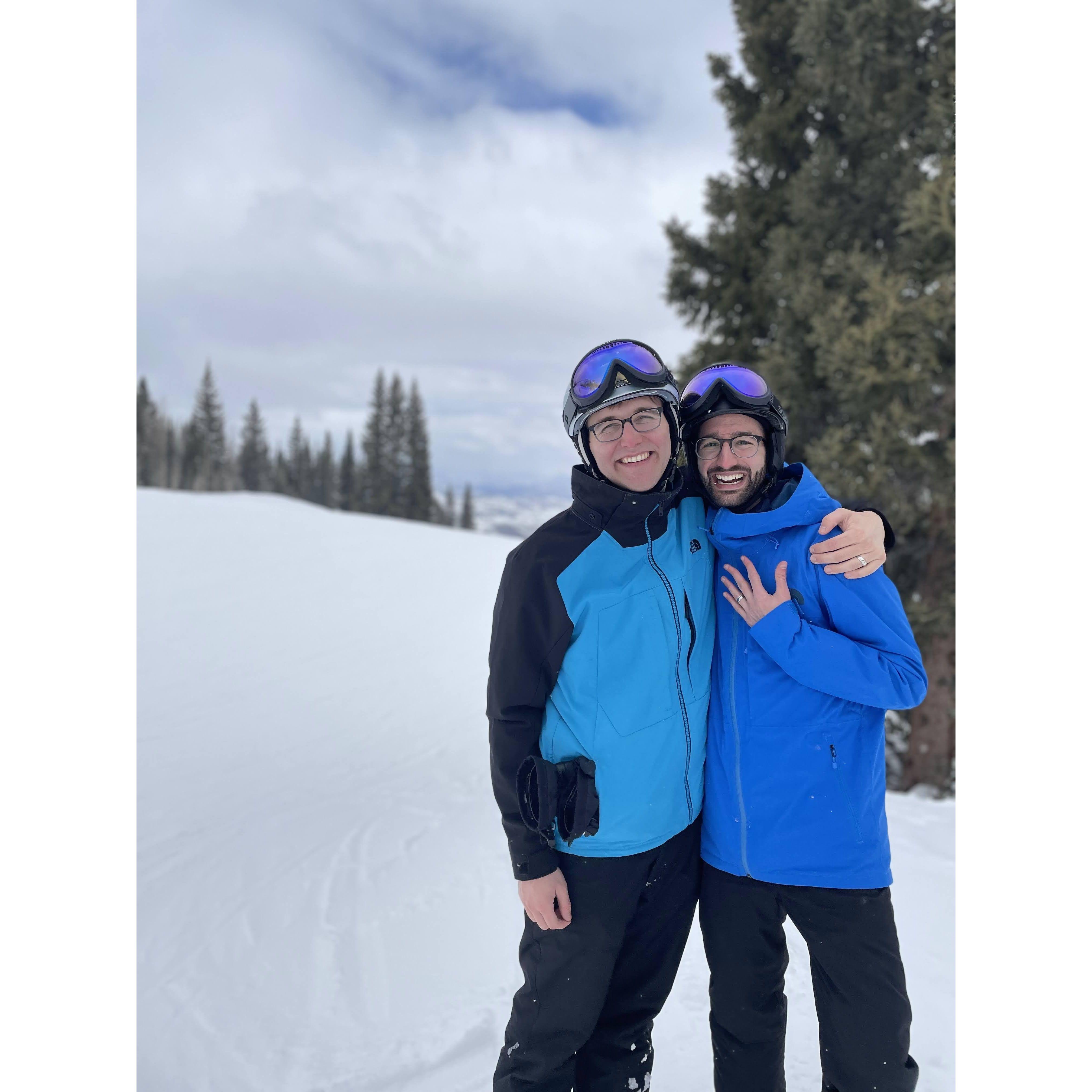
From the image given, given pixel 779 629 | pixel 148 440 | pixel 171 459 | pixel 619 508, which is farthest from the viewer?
pixel 171 459

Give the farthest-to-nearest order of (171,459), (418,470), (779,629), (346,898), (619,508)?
(171,459) < (418,470) < (346,898) < (619,508) < (779,629)

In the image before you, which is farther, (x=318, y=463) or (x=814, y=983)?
(x=318, y=463)

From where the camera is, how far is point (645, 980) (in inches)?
88.9

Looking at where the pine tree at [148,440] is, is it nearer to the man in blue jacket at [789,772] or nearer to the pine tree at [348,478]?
the pine tree at [348,478]

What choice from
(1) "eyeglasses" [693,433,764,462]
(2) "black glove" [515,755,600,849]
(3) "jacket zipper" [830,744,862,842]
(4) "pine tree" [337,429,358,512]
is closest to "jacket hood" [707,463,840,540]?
(1) "eyeglasses" [693,433,764,462]

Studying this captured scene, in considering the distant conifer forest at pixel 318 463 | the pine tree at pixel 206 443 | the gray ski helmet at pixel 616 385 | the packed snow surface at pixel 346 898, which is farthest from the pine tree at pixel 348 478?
the gray ski helmet at pixel 616 385

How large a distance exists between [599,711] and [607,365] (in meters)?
1.04

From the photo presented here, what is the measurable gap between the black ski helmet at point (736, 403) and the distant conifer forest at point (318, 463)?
46.1 metres

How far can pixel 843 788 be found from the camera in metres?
2.11

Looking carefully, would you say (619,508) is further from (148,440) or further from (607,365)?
(148,440)

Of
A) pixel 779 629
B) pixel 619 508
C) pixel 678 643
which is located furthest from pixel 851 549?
pixel 619 508

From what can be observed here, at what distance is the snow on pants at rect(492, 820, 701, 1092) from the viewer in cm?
209

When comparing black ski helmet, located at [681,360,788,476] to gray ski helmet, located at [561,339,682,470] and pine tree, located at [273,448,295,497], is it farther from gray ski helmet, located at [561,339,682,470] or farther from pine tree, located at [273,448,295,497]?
pine tree, located at [273,448,295,497]
